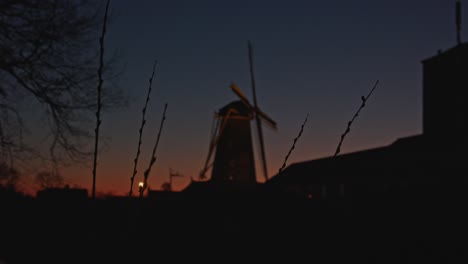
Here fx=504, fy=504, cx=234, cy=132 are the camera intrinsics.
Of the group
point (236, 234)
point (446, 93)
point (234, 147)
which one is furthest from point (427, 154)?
point (234, 147)

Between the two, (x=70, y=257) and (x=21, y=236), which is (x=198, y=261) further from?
(x=21, y=236)

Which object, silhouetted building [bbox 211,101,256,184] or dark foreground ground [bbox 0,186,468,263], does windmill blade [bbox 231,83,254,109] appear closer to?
silhouetted building [bbox 211,101,256,184]

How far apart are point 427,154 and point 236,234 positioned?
1909 cm

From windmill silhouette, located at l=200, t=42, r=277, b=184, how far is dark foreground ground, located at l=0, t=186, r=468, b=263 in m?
37.4

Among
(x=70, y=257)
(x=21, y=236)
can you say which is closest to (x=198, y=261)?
(x=70, y=257)

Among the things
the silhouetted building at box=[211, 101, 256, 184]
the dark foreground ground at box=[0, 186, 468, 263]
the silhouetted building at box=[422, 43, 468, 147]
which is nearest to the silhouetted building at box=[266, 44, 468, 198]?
the silhouetted building at box=[422, 43, 468, 147]

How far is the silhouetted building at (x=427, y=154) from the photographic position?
64.1 feet

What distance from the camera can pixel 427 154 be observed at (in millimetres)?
20938

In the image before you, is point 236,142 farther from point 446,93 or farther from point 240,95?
point 446,93

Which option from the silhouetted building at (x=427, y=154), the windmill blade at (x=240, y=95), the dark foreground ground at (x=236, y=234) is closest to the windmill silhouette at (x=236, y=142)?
the windmill blade at (x=240, y=95)

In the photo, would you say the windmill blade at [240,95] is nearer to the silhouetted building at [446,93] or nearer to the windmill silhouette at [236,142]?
the windmill silhouette at [236,142]

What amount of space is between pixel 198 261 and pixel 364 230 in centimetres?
116

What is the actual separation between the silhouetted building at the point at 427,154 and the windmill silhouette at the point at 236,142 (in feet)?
51.0

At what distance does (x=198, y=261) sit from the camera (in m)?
3.25
